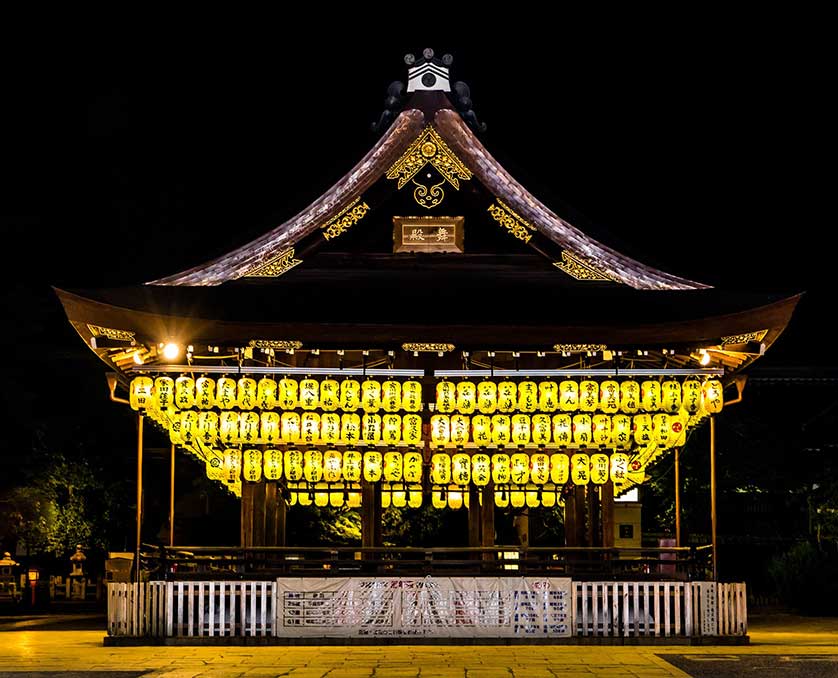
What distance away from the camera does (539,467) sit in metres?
17.3

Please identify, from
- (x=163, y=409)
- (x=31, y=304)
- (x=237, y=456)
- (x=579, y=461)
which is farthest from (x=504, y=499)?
(x=31, y=304)

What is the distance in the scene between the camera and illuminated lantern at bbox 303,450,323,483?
57.1 ft

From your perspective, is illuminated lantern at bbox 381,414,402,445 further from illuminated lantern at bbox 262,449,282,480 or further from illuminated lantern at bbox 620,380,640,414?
illuminated lantern at bbox 620,380,640,414

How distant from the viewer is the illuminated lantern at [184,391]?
1563cm

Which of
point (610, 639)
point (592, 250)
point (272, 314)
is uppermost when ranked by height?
point (592, 250)

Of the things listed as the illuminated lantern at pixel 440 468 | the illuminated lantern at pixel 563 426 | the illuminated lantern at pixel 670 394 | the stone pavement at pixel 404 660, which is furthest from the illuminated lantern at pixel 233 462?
the illuminated lantern at pixel 670 394

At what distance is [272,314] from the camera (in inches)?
585

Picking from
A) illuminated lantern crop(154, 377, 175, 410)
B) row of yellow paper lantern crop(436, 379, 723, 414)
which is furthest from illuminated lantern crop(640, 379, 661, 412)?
illuminated lantern crop(154, 377, 175, 410)

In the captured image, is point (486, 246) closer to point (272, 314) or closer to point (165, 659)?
point (272, 314)

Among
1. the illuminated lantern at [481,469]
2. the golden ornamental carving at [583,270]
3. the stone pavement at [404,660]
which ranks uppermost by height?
the golden ornamental carving at [583,270]

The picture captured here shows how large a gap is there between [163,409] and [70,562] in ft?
48.1

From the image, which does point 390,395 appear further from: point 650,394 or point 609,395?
point 650,394

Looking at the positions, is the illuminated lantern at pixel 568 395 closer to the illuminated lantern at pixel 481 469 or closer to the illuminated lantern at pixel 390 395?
the illuminated lantern at pixel 481 469

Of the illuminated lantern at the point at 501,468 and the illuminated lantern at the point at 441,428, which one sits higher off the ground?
the illuminated lantern at the point at 441,428
